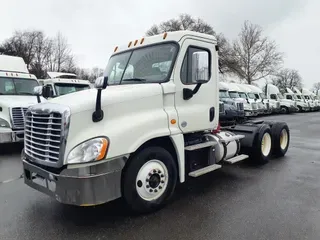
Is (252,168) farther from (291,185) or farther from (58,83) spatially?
(58,83)

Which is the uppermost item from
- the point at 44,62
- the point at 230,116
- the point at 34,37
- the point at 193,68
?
the point at 34,37

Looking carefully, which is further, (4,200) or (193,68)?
(4,200)

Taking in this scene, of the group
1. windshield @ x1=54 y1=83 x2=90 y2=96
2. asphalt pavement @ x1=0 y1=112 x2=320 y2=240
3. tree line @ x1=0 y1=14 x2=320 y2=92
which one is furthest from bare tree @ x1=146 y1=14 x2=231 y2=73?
asphalt pavement @ x1=0 y1=112 x2=320 y2=240

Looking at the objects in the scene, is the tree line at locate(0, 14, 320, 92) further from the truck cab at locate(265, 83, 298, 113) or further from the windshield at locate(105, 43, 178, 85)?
the windshield at locate(105, 43, 178, 85)

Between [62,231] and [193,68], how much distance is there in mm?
2901

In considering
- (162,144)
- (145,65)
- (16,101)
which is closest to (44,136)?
(162,144)

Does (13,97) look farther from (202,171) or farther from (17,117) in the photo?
(202,171)

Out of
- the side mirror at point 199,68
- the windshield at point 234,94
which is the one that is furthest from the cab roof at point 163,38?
the windshield at point 234,94

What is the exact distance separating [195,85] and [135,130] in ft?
4.64

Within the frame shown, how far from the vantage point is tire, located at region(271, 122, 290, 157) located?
7.22 metres

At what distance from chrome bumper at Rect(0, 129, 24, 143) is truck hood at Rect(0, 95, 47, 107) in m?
0.85

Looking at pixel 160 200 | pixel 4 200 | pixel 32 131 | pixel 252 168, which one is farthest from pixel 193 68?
pixel 4 200

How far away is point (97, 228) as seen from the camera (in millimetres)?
3525

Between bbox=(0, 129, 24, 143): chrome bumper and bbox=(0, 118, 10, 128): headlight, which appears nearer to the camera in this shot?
bbox=(0, 129, 24, 143): chrome bumper
